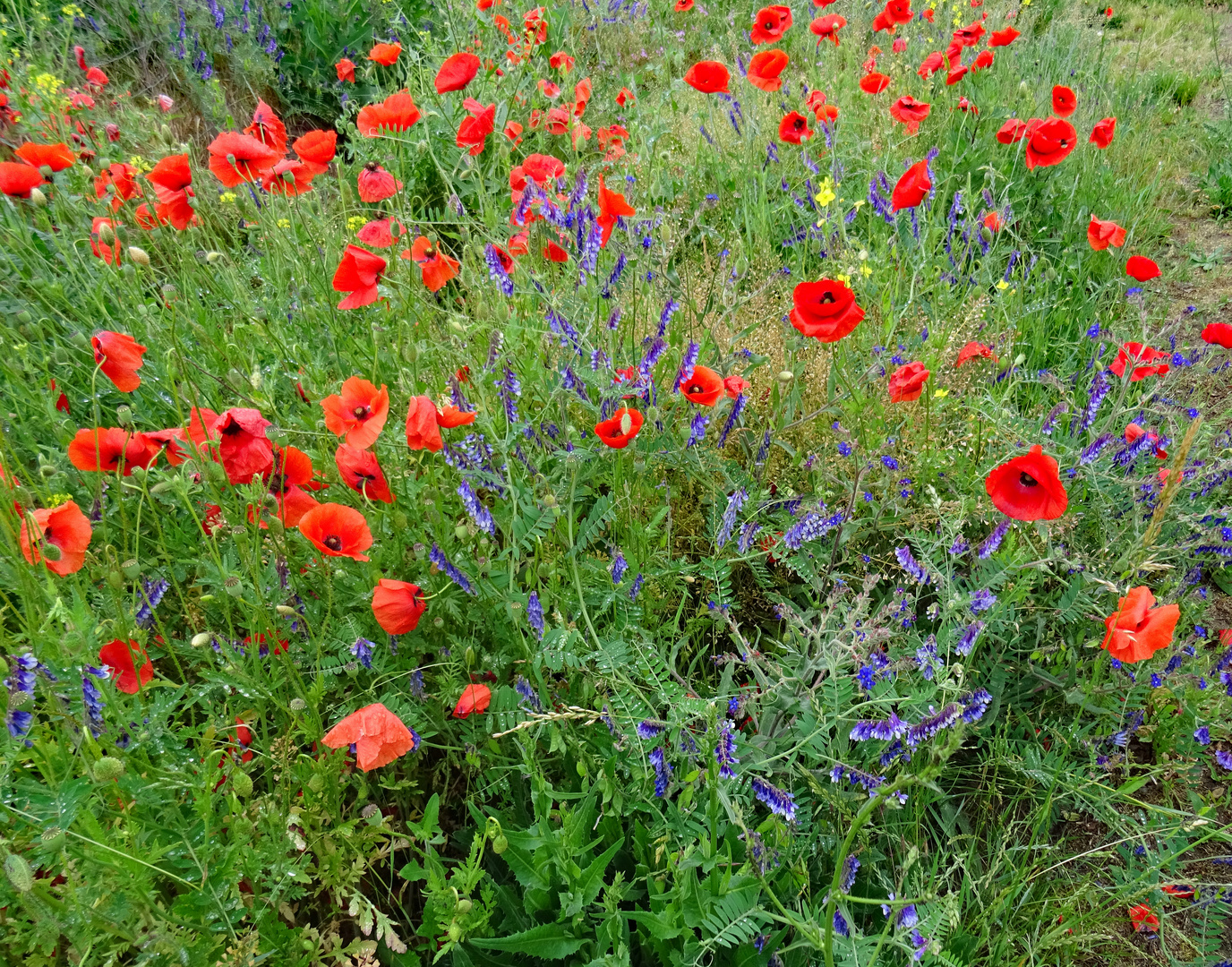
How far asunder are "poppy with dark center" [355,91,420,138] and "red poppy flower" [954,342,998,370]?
1547mm

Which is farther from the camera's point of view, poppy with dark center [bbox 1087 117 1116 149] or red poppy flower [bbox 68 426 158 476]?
poppy with dark center [bbox 1087 117 1116 149]

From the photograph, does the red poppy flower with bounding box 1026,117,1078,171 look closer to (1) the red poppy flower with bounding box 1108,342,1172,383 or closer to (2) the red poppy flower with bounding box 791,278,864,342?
(1) the red poppy flower with bounding box 1108,342,1172,383

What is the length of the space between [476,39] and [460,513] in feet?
11.1

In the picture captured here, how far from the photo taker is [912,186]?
2051mm

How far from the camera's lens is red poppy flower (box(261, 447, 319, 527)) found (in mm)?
1349

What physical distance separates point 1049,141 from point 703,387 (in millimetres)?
1744

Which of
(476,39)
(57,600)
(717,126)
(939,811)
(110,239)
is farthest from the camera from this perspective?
(476,39)

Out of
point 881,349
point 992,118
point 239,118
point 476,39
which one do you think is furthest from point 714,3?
point 881,349

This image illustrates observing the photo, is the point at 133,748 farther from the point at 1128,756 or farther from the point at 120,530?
the point at 1128,756

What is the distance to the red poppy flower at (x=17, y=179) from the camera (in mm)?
1738

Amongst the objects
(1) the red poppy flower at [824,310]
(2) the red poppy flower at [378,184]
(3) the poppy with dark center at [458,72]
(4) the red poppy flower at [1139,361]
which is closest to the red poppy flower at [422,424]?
(1) the red poppy flower at [824,310]

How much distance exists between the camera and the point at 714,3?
5.54 meters

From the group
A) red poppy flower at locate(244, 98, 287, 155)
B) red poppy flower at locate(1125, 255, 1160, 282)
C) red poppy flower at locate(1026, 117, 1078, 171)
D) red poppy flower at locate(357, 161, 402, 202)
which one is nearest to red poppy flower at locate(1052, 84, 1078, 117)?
red poppy flower at locate(1026, 117, 1078, 171)

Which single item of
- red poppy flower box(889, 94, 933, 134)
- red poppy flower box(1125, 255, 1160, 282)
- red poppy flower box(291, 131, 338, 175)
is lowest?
red poppy flower box(1125, 255, 1160, 282)
